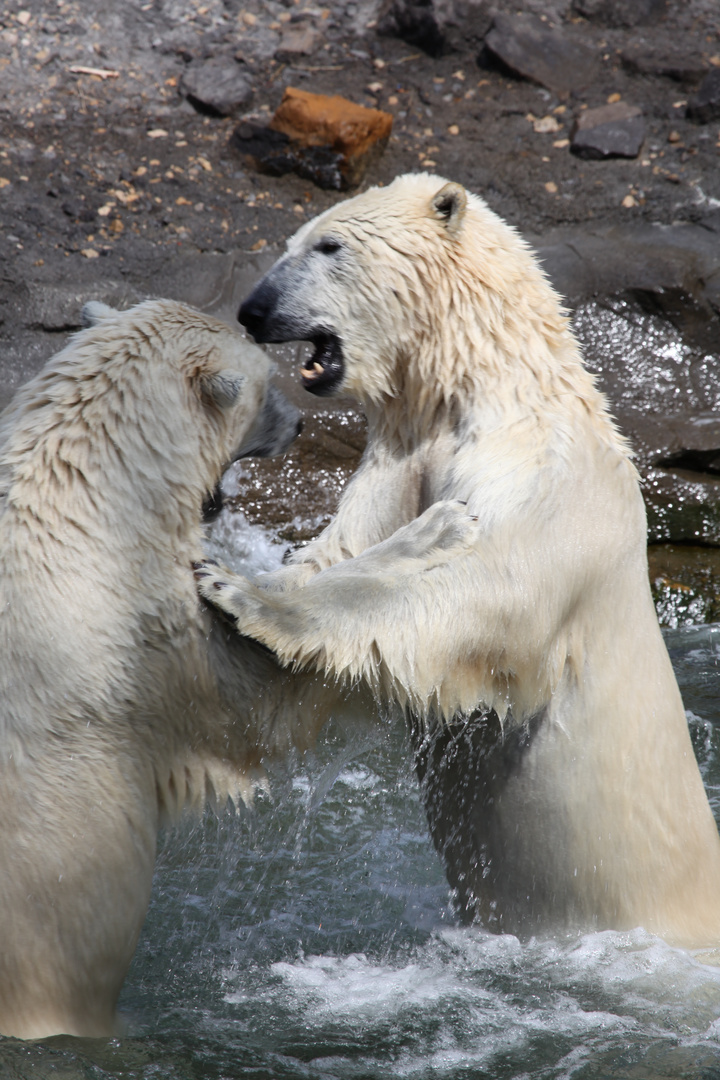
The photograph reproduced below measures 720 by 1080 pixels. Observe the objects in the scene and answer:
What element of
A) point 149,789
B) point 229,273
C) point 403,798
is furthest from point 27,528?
point 229,273

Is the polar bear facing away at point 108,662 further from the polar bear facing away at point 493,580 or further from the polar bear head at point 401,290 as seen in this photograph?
the polar bear head at point 401,290

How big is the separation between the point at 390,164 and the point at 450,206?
5.58 metres

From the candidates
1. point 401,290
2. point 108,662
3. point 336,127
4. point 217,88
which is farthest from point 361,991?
point 217,88

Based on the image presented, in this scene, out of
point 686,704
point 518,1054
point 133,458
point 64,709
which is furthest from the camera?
point 686,704

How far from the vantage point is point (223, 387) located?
2738mm

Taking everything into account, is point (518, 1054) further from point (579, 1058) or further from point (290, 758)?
point (290, 758)

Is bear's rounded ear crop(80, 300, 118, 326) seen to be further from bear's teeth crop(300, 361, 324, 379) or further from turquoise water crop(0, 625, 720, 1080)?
turquoise water crop(0, 625, 720, 1080)

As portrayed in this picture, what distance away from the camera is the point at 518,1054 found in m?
2.83

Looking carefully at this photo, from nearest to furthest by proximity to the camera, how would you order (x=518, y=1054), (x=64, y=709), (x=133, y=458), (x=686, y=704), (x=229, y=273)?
1. (x=64, y=709)
2. (x=133, y=458)
3. (x=518, y=1054)
4. (x=686, y=704)
5. (x=229, y=273)

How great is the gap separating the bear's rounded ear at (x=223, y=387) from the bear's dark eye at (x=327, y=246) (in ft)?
2.05

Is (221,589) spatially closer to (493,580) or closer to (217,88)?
(493,580)

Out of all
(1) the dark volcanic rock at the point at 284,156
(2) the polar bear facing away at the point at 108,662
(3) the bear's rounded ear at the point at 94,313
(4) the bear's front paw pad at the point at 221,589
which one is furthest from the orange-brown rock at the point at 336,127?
(4) the bear's front paw pad at the point at 221,589

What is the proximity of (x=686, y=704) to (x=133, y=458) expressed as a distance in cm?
351

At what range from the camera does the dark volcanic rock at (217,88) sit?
340 inches
